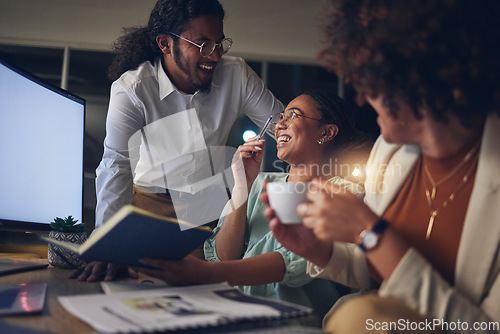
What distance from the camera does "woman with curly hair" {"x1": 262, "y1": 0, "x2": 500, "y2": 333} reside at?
81 centimetres

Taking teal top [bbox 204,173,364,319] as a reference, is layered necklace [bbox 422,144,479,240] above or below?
above

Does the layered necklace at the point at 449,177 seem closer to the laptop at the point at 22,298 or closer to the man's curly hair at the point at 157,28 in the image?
the laptop at the point at 22,298

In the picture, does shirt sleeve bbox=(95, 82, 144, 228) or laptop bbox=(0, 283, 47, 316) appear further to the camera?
shirt sleeve bbox=(95, 82, 144, 228)

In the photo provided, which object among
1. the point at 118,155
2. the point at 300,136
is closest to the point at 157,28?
the point at 118,155

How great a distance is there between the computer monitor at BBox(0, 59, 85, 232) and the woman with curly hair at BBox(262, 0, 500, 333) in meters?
0.77

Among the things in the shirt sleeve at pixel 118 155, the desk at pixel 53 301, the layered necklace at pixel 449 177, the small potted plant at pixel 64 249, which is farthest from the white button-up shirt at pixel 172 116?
the layered necklace at pixel 449 177

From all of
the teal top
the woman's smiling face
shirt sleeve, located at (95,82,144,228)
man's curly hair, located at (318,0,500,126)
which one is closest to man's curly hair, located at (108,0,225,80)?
shirt sleeve, located at (95,82,144,228)

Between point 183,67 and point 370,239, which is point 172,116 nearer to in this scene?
point 183,67

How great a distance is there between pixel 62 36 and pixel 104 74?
1.97 ft

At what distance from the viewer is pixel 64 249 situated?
131 cm

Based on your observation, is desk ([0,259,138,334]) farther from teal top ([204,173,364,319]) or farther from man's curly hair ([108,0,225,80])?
man's curly hair ([108,0,225,80])

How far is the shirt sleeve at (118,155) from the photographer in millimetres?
2035

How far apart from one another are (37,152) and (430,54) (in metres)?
1.11

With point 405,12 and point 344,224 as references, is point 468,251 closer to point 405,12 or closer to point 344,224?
point 344,224
